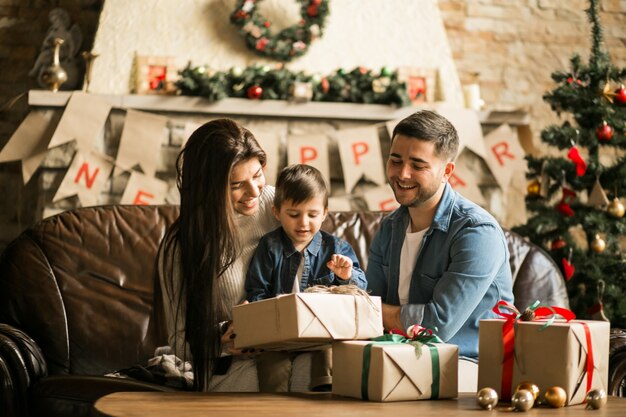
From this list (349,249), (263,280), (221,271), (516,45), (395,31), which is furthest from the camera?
(516,45)

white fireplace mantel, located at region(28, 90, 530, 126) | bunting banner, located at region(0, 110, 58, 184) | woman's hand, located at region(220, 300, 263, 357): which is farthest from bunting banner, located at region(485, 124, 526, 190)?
woman's hand, located at region(220, 300, 263, 357)

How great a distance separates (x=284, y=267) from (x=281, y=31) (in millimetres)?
2530

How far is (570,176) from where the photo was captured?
14.2ft

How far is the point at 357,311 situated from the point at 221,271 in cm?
53

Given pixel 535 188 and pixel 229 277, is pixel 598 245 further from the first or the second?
pixel 229 277

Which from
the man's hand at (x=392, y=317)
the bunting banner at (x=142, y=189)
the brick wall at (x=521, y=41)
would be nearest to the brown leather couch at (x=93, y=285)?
the man's hand at (x=392, y=317)

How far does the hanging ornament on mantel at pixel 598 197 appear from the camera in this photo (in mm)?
4168

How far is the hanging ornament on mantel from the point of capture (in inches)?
164

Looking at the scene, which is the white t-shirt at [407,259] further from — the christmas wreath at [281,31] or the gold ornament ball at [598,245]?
the christmas wreath at [281,31]

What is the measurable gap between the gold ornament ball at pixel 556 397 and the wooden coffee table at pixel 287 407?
1 centimetres

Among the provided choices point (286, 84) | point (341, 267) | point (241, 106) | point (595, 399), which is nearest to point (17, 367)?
point (341, 267)

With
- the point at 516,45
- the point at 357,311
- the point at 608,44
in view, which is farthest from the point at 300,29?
the point at 357,311

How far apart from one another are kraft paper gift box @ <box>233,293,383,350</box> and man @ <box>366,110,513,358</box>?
0.46 meters

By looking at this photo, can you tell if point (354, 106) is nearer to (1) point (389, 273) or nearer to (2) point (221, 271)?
(1) point (389, 273)
